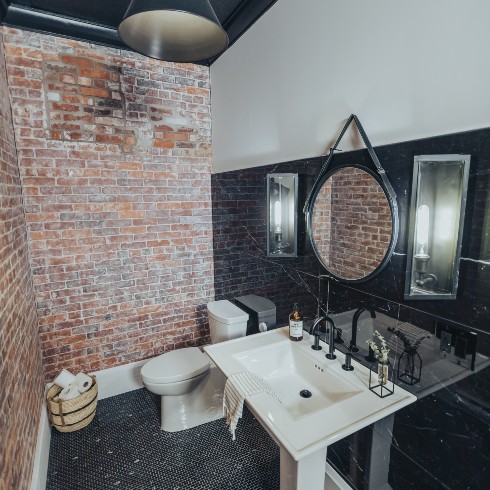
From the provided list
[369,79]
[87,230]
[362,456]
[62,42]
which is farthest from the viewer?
[87,230]

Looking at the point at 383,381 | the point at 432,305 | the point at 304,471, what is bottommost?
the point at 304,471

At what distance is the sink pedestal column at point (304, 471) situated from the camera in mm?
1165

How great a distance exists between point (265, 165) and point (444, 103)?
1153 mm

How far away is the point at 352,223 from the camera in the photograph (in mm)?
1541

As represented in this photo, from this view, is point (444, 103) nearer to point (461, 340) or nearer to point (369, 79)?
point (369, 79)

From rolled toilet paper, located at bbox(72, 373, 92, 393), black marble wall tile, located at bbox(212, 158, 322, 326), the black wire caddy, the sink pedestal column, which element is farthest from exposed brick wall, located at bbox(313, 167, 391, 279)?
rolled toilet paper, located at bbox(72, 373, 92, 393)

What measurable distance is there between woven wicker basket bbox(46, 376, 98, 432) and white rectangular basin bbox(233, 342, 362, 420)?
1.32 m

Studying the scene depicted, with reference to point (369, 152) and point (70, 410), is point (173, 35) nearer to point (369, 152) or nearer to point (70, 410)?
point (369, 152)

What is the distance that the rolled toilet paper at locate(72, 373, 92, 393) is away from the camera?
2.28 metres

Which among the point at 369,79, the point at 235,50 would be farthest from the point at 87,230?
the point at 369,79

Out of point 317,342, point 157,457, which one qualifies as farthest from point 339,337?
point 157,457

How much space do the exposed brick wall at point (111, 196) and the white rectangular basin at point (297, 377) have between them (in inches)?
49.6

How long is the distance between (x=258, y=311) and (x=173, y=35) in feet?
5.57

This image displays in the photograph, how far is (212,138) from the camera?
2.78 meters
